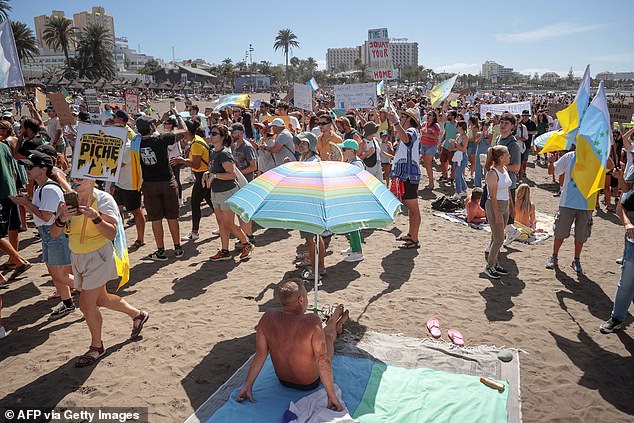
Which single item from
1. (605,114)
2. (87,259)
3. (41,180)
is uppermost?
(605,114)

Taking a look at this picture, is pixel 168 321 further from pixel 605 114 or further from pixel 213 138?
pixel 605 114

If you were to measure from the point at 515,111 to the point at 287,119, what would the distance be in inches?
380

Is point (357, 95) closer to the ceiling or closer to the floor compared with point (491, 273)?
closer to the ceiling

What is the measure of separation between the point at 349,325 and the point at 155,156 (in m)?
3.79

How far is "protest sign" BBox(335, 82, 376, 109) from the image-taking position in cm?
1182

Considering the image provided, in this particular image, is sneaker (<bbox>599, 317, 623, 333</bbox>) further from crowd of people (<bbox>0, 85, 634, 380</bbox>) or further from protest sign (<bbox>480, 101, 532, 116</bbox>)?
protest sign (<bbox>480, 101, 532, 116</bbox>)

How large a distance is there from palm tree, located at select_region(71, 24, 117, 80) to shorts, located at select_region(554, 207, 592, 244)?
263 feet

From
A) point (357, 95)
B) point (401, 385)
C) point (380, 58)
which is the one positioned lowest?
point (401, 385)

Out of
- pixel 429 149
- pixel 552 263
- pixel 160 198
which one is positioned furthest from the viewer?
pixel 429 149

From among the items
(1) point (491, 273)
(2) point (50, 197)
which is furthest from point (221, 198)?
(1) point (491, 273)

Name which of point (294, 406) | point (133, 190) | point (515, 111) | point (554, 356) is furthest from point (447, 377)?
point (515, 111)

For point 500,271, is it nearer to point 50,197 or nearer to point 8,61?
point 50,197

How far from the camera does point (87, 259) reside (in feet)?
12.7

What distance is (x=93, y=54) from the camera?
74.2 m
